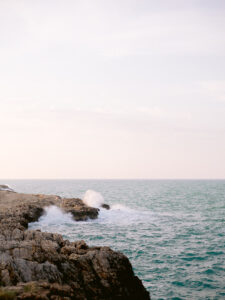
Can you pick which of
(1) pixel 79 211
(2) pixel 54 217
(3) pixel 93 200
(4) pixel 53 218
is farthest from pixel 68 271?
(3) pixel 93 200

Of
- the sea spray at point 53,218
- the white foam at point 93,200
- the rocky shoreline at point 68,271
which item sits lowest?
the sea spray at point 53,218

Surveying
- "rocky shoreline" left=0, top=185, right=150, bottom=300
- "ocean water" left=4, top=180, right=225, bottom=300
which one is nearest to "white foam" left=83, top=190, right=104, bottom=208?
"ocean water" left=4, top=180, right=225, bottom=300

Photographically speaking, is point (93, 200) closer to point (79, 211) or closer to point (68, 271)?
point (79, 211)

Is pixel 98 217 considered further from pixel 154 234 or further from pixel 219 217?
pixel 219 217

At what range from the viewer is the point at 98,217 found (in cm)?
4534

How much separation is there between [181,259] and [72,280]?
1358 centimetres

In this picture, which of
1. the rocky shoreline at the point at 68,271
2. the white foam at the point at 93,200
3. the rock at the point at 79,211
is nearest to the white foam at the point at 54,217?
the rock at the point at 79,211

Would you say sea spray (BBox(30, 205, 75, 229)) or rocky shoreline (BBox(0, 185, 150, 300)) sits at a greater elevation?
rocky shoreline (BBox(0, 185, 150, 300))

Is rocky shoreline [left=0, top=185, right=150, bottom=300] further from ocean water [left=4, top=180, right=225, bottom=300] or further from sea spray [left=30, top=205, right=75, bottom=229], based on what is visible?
sea spray [left=30, top=205, right=75, bottom=229]

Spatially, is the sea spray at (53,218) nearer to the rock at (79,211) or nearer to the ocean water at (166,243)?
the ocean water at (166,243)

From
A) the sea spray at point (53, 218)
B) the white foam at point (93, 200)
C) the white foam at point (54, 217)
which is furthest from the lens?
the white foam at point (93, 200)

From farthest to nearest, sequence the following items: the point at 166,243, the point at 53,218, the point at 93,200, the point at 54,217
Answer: the point at 93,200 < the point at 54,217 < the point at 53,218 < the point at 166,243

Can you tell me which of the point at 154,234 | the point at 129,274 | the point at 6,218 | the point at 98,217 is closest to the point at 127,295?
the point at 129,274

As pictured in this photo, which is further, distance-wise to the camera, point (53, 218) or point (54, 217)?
point (54, 217)
